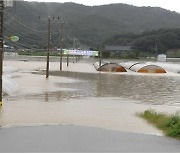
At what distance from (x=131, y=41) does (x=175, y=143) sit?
118643mm

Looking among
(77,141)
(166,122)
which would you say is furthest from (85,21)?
(77,141)

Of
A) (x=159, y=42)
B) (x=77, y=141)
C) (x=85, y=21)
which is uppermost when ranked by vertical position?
(x=85, y=21)

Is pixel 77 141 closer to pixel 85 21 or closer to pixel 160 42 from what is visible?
pixel 160 42

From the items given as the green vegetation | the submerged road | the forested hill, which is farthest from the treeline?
the submerged road

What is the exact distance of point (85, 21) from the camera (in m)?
155

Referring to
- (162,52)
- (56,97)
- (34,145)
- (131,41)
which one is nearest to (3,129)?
(34,145)

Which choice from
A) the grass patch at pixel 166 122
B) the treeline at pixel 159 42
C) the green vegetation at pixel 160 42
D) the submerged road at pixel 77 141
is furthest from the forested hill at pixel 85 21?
the submerged road at pixel 77 141

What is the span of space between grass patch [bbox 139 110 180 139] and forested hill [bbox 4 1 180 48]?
3822 inches

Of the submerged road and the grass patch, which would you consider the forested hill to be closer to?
the grass patch

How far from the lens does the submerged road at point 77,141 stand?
7332 mm

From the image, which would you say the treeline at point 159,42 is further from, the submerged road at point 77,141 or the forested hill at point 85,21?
the submerged road at point 77,141

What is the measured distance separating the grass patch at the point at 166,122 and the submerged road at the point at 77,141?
1.40ft

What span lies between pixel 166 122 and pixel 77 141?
3511mm

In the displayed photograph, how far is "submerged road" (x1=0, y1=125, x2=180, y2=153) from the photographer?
733cm
